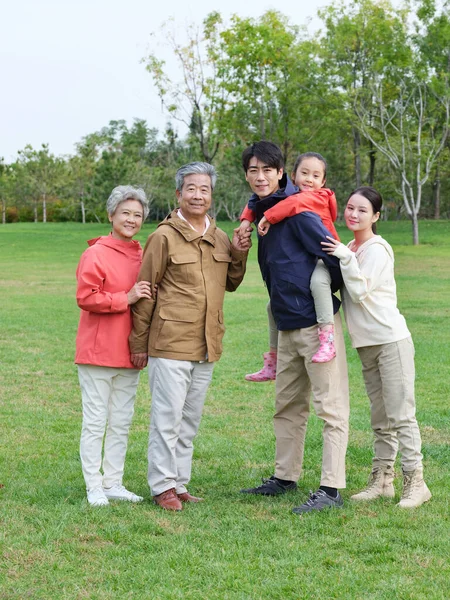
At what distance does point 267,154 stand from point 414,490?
208 centimetres

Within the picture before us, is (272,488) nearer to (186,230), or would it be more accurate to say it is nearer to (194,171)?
(186,230)

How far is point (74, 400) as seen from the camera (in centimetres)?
775

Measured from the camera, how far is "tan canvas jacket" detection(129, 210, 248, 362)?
4555 millimetres

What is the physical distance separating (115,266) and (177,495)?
4.61 feet

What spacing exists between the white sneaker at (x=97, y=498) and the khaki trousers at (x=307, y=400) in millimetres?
1076

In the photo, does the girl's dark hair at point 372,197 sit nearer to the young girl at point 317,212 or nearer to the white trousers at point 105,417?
the young girl at point 317,212

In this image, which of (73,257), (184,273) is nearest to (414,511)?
(184,273)

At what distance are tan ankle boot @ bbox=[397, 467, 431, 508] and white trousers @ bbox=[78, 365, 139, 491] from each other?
1.67 metres

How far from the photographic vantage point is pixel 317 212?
178 inches

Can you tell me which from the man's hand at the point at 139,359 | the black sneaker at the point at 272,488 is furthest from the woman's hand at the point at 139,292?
the black sneaker at the point at 272,488

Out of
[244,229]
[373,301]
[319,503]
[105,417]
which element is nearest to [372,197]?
[373,301]

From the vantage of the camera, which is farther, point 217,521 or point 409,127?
point 409,127

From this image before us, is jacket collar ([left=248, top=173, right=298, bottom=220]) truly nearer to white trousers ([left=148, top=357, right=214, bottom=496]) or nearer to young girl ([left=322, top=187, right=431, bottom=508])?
young girl ([left=322, top=187, right=431, bottom=508])

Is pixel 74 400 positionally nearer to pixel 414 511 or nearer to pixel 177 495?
pixel 177 495
